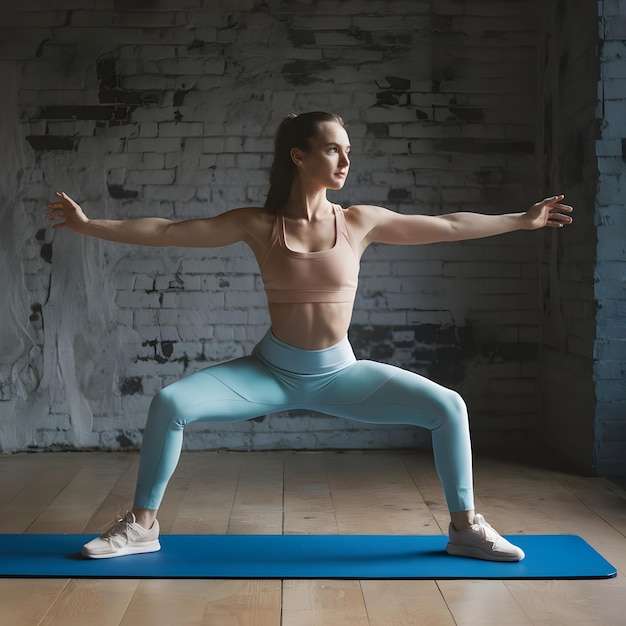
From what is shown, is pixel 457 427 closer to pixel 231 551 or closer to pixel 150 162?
pixel 231 551

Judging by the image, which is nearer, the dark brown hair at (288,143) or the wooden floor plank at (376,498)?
the dark brown hair at (288,143)

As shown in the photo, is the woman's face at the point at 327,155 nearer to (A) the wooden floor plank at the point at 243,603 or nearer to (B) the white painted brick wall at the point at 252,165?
(A) the wooden floor plank at the point at 243,603

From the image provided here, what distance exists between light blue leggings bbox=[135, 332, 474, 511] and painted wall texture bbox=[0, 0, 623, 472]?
171 centimetres

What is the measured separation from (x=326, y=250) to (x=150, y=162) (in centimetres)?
A: 193

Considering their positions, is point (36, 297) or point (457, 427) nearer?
point (457, 427)

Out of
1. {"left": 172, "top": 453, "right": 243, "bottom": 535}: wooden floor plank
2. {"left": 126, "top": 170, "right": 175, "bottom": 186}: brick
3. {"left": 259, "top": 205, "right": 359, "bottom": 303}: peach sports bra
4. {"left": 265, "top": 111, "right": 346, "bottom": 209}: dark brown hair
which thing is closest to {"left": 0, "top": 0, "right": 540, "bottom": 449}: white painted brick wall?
{"left": 126, "top": 170, "right": 175, "bottom": 186}: brick

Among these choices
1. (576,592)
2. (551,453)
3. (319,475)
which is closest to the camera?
(576,592)

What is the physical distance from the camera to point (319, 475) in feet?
13.5

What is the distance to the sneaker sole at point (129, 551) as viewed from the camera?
111 inches

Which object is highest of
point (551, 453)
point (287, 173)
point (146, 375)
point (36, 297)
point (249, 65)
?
point (249, 65)

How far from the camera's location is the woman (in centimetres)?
285

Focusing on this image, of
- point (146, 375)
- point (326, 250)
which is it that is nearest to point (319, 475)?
point (146, 375)

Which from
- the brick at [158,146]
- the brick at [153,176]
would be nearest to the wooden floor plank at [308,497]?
the brick at [153,176]

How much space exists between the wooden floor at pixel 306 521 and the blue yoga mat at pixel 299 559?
0.05 metres
